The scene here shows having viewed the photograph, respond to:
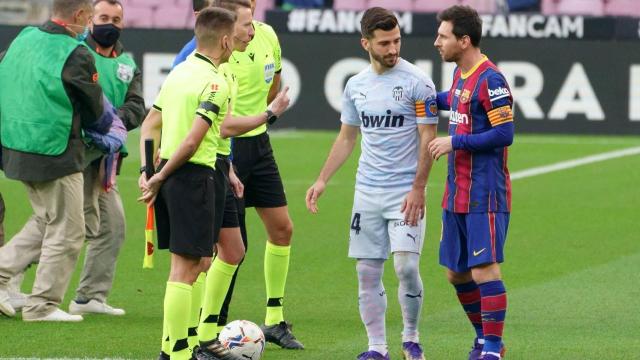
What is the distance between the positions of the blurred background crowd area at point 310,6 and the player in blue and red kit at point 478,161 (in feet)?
50.9

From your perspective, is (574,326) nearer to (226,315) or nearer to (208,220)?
(226,315)

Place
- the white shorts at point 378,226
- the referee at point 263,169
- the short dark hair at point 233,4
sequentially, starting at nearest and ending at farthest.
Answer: the white shorts at point 378,226 → the short dark hair at point 233,4 → the referee at point 263,169

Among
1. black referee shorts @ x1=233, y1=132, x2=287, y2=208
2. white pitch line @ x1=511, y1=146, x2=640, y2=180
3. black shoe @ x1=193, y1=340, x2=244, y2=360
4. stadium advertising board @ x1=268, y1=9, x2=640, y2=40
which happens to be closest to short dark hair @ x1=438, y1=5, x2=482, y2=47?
black referee shorts @ x1=233, y1=132, x2=287, y2=208

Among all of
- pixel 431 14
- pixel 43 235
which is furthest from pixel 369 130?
pixel 431 14

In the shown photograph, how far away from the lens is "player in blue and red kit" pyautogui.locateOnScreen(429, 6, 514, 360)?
7922 millimetres

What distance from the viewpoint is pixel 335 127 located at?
2320cm

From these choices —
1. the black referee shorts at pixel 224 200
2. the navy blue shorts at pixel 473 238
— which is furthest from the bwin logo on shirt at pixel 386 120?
the black referee shorts at pixel 224 200

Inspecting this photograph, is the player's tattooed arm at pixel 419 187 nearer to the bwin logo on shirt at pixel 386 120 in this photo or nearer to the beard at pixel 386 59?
the bwin logo on shirt at pixel 386 120

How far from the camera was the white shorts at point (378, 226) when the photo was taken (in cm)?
834

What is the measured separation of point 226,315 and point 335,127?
14.0 meters

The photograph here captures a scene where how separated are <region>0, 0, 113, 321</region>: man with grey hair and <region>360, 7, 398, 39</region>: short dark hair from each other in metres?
2.07

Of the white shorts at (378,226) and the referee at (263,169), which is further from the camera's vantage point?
the referee at (263,169)

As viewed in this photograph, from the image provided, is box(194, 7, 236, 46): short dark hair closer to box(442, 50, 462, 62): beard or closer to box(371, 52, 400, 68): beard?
box(371, 52, 400, 68): beard

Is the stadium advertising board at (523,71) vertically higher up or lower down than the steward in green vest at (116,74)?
lower down
